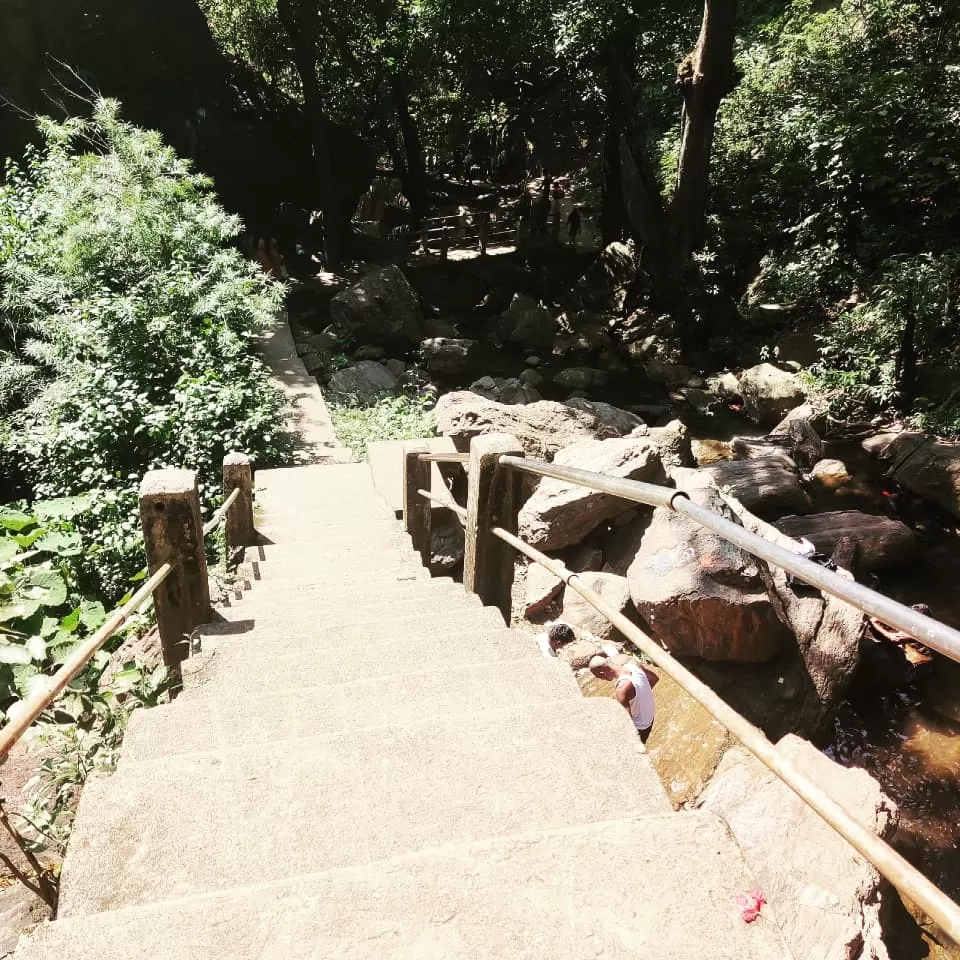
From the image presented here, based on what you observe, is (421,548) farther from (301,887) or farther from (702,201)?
(702,201)

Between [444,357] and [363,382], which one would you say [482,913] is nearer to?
[363,382]

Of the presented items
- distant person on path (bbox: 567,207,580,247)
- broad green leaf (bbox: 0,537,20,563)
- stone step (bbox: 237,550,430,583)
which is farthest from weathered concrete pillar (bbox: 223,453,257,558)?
distant person on path (bbox: 567,207,580,247)

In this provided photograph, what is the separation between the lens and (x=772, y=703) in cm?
604

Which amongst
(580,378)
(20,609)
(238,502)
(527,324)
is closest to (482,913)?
(20,609)

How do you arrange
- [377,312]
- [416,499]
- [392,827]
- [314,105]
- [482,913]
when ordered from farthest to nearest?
[314,105]
[377,312]
[416,499]
[392,827]
[482,913]

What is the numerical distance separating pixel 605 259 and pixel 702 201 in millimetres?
4224

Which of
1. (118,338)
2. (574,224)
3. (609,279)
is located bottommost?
(118,338)

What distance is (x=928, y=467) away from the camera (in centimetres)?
905

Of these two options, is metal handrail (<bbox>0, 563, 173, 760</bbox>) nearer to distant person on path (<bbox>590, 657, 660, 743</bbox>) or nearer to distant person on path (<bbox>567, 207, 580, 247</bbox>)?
distant person on path (<bbox>590, 657, 660, 743</bbox>)

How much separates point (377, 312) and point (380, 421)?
486 centimetres

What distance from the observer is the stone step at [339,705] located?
2127 mm

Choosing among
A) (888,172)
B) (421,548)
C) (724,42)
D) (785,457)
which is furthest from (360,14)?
(421,548)

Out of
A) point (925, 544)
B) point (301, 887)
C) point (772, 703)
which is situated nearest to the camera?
point (301, 887)

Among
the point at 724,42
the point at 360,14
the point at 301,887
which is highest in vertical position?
the point at 360,14
